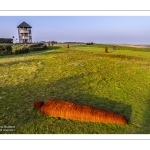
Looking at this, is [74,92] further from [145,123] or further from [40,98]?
[145,123]

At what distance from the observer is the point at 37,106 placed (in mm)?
4598

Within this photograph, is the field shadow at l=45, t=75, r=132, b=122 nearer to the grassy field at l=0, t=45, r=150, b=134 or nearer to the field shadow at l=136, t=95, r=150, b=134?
the grassy field at l=0, t=45, r=150, b=134

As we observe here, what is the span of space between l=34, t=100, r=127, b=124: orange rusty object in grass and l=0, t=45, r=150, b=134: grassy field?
11cm

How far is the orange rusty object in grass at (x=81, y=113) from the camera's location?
4.07 m

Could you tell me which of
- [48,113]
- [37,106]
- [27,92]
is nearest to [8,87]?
[27,92]

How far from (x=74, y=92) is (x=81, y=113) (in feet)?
4.93

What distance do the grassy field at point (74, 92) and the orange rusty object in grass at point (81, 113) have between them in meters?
0.11

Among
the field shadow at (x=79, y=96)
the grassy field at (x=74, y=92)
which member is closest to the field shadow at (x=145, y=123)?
the grassy field at (x=74, y=92)

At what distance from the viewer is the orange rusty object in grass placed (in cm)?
407

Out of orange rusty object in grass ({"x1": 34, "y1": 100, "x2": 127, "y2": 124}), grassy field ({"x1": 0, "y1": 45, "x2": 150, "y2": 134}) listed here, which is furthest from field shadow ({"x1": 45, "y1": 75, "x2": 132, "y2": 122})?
orange rusty object in grass ({"x1": 34, "y1": 100, "x2": 127, "y2": 124})

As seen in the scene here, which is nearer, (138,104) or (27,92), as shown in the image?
(138,104)

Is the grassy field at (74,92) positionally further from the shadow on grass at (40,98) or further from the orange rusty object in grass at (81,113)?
the orange rusty object in grass at (81,113)
